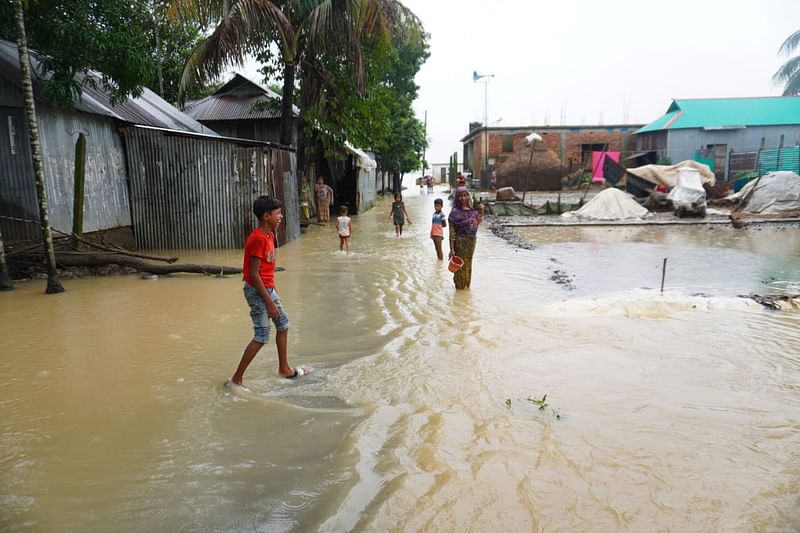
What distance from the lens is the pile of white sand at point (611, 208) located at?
19516 mm

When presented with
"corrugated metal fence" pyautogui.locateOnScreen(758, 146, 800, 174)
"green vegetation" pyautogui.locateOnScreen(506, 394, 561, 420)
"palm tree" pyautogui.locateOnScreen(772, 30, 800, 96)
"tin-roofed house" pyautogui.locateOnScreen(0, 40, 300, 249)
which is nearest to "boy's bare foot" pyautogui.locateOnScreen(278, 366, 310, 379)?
"green vegetation" pyautogui.locateOnScreen(506, 394, 561, 420)

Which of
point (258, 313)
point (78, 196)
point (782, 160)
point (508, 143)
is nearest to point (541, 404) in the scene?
point (258, 313)

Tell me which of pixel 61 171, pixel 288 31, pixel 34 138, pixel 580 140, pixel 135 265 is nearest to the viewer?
pixel 34 138

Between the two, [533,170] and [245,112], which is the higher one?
[245,112]

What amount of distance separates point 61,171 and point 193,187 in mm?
2684

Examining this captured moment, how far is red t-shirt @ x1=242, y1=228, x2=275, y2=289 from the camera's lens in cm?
412

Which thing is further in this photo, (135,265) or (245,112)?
(245,112)

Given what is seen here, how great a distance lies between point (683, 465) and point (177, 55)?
22.5m

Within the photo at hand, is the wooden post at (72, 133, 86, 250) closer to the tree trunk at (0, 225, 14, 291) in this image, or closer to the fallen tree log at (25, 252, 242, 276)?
the fallen tree log at (25, 252, 242, 276)

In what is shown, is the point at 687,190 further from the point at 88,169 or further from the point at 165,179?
the point at 88,169

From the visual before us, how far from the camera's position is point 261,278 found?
14.0ft

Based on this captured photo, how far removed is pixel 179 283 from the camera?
859 cm

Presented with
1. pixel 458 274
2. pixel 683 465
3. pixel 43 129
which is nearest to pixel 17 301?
pixel 43 129

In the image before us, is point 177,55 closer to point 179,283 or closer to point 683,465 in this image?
point 179,283
